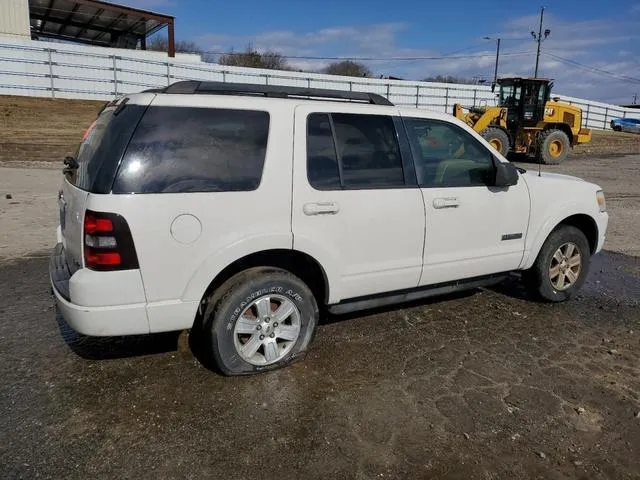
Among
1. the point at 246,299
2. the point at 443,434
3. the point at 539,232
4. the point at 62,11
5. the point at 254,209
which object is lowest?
the point at 443,434

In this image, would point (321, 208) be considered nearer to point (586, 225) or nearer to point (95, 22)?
point (586, 225)

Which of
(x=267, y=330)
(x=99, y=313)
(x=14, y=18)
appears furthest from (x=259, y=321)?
(x=14, y=18)

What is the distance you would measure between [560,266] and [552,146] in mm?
16080

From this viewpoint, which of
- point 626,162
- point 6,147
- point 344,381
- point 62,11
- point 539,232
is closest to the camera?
point 344,381

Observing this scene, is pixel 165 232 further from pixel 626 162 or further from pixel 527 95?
pixel 626 162

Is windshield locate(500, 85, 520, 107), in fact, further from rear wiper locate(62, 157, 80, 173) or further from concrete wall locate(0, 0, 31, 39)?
concrete wall locate(0, 0, 31, 39)

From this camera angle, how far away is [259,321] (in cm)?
355

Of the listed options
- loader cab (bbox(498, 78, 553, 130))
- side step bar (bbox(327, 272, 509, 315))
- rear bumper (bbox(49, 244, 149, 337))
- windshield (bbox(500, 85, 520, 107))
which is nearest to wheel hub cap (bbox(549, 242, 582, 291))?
side step bar (bbox(327, 272, 509, 315))

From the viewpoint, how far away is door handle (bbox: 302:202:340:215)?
353cm

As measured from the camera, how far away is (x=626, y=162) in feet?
71.1

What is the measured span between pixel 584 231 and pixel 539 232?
2.79 feet

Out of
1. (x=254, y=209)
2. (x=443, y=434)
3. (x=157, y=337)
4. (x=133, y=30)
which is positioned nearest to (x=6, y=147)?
(x=157, y=337)

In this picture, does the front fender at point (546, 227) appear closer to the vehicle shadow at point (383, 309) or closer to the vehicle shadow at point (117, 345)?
the vehicle shadow at point (383, 309)

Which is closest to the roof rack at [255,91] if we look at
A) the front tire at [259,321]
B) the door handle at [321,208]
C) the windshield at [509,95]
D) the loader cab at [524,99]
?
the door handle at [321,208]
